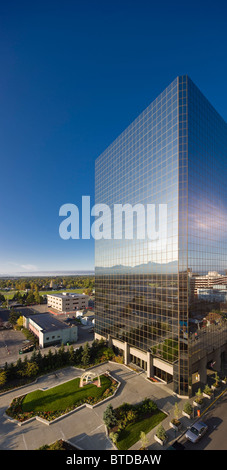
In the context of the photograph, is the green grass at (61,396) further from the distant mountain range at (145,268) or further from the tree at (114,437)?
the distant mountain range at (145,268)

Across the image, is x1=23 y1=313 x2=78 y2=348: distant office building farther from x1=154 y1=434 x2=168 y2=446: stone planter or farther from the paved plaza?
x1=154 y1=434 x2=168 y2=446: stone planter

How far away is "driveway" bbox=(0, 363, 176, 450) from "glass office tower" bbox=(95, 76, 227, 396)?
9.96ft

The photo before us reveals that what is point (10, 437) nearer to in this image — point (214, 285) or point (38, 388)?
point (38, 388)

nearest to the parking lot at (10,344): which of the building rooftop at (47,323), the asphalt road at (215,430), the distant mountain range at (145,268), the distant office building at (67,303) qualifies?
the building rooftop at (47,323)

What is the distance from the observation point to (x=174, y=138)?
30.1 m

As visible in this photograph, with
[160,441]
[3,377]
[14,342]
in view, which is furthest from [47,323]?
[160,441]

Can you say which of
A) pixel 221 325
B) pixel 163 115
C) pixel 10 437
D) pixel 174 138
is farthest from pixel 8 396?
pixel 163 115

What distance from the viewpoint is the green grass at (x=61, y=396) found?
2527 centimetres

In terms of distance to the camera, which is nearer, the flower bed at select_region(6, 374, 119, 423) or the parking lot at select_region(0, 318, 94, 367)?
the flower bed at select_region(6, 374, 119, 423)

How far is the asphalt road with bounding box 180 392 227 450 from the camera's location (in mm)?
19547

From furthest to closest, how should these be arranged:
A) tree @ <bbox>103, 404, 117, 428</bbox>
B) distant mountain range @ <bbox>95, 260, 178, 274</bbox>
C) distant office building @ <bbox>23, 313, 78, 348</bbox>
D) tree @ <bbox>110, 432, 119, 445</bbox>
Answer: distant office building @ <bbox>23, 313, 78, 348</bbox> < distant mountain range @ <bbox>95, 260, 178, 274</bbox> < tree @ <bbox>103, 404, 117, 428</bbox> < tree @ <bbox>110, 432, 119, 445</bbox>

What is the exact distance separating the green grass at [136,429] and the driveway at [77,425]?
124 centimetres

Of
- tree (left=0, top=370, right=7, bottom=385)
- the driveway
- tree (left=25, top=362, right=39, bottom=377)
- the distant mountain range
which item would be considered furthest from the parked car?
tree (left=0, top=370, right=7, bottom=385)

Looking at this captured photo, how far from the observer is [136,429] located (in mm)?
21547
